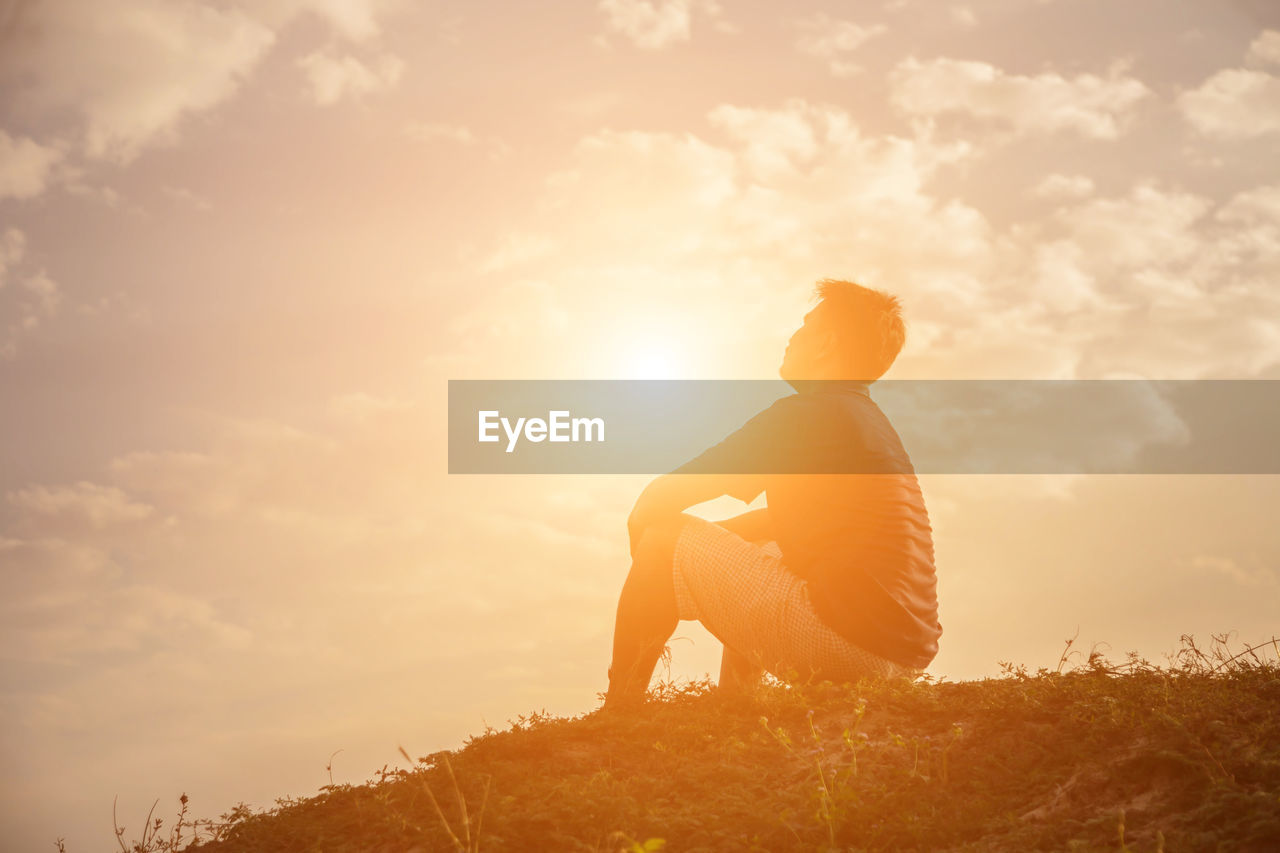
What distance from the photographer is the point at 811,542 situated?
6203 millimetres

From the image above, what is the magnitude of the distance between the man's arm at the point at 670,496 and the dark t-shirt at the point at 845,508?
0.06m

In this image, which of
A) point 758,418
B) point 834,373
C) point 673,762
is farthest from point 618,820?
point 834,373

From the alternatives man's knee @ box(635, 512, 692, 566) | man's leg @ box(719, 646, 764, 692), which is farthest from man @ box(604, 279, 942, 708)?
man's leg @ box(719, 646, 764, 692)

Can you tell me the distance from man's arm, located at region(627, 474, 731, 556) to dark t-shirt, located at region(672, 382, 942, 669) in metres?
0.06

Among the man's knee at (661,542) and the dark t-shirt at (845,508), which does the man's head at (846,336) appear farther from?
the man's knee at (661,542)

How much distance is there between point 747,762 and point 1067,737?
5.90ft

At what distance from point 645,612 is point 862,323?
245cm

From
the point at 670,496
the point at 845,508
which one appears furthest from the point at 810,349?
the point at 670,496

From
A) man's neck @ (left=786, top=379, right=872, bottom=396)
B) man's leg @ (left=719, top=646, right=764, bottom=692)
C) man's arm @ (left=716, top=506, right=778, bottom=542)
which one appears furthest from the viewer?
man's arm @ (left=716, top=506, right=778, bottom=542)

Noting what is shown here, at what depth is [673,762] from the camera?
5.70 meters

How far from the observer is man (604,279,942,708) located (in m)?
6.12

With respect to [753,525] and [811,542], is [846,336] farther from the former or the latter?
[753,525]

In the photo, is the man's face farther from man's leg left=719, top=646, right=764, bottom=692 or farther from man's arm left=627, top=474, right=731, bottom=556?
man's leg left=719, top=646, right=764, bottom=692

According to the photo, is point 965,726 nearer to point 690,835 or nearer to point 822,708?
point 822,708
